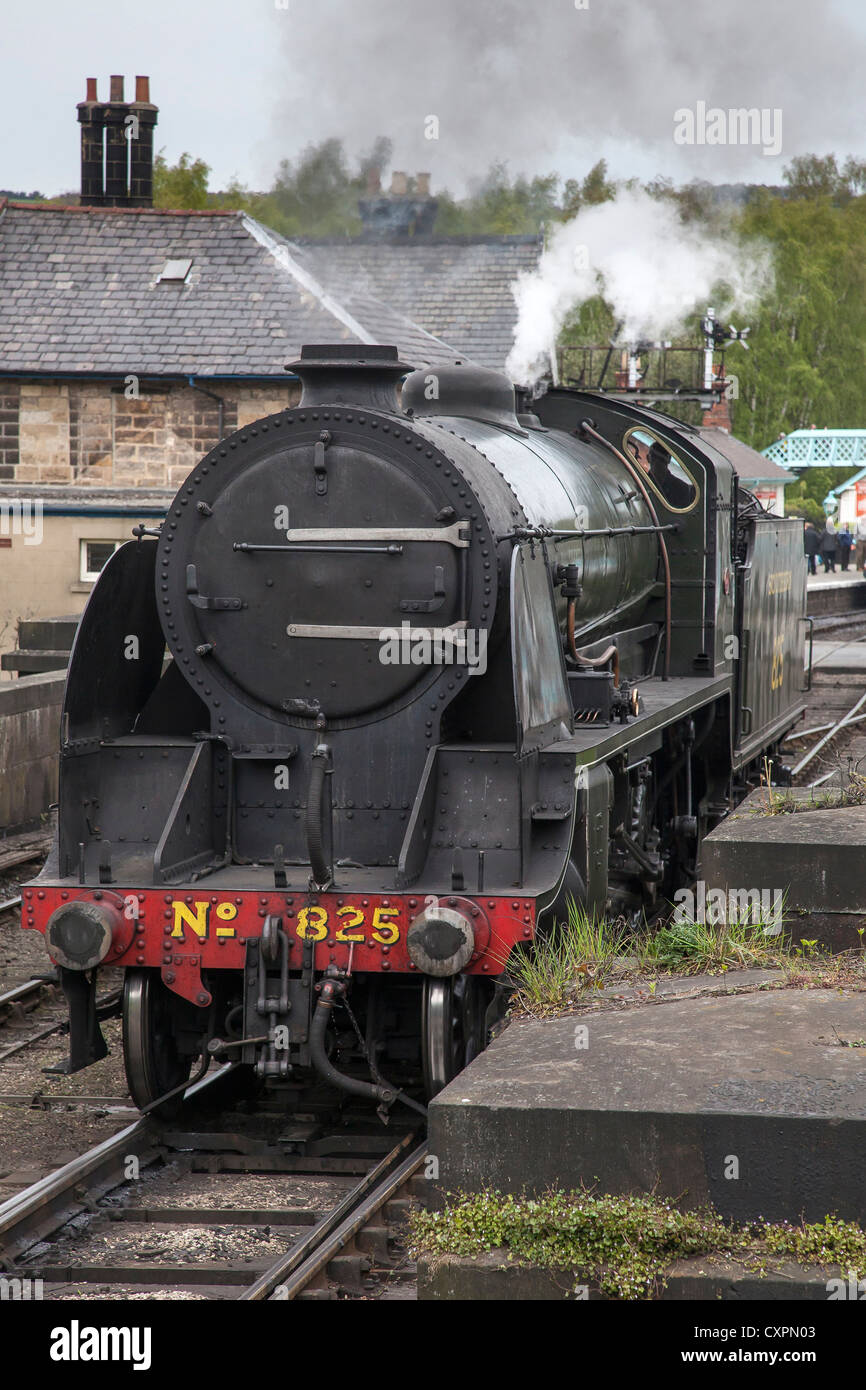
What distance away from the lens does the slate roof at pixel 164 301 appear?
2134 cm

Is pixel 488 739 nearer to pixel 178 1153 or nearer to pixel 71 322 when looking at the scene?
pixel 178 1153

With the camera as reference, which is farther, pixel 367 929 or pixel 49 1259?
pixel 367 929

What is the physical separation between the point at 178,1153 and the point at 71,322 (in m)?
18.1

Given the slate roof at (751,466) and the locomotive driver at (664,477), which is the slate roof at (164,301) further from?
the slate roof at (751,466)

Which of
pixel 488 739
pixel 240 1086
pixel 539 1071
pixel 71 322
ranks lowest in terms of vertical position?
pixel 240 1086

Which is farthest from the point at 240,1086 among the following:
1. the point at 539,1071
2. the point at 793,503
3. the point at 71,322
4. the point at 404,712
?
the point at 793,503

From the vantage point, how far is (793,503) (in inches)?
1950

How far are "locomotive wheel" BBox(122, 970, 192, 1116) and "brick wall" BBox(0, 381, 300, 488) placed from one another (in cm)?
1547

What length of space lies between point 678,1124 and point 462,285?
23.1 meters

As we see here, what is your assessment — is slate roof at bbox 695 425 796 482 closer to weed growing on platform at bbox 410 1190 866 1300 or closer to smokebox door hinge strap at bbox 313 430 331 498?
smokebox door hinge strap at bbox 313 430 331 498

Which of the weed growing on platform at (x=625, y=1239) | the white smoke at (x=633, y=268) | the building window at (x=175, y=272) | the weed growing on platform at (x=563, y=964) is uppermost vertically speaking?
the building window at (x=175, y=272)
